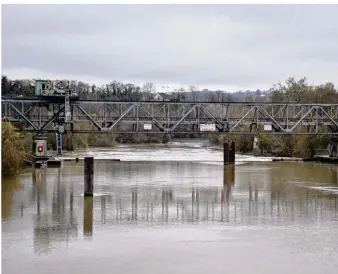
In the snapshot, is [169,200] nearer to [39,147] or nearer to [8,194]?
[8,194]

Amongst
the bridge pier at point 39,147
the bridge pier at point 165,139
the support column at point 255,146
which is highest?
the bridge pier at point 39,147

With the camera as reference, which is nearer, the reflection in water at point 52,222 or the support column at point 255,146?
the reflection in water at point 52,222

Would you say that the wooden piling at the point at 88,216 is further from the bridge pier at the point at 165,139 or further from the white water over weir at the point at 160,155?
the bridge pier at the point at 165,139

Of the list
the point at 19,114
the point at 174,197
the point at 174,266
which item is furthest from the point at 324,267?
the point at 19,114

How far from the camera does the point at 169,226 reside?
26688mm

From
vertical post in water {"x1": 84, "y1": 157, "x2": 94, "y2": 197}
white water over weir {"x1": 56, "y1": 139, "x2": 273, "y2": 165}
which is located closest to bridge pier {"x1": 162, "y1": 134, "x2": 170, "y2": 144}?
white water over weir {"x1": 56, "y1": 139, "x2": 273, "y2": 165}

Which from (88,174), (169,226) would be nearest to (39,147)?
(88,174)

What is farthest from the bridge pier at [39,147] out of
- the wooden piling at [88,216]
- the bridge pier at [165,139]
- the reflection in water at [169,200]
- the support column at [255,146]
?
the bridge pier at [165,139]

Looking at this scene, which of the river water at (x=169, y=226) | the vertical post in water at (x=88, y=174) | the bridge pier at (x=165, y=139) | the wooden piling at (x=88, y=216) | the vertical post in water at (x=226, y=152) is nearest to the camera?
the river water at (x=169, y=226)

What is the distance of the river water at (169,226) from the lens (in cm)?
2041

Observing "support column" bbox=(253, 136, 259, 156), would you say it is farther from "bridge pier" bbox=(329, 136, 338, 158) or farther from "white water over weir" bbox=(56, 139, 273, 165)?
"bridge pier" bbox=(329, 136, 338, 158)

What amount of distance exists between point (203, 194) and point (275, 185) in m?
7.69

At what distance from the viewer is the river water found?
803 inches

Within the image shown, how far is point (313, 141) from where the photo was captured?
3349 inches
